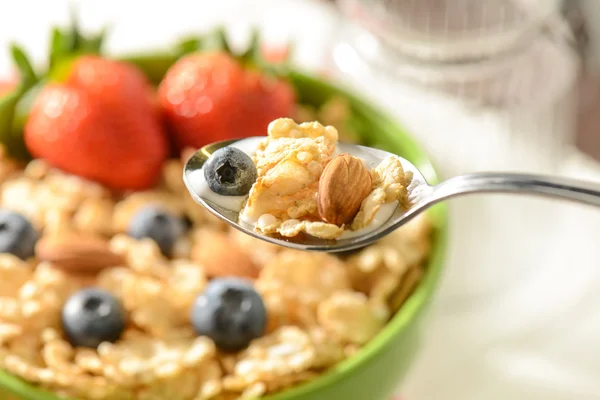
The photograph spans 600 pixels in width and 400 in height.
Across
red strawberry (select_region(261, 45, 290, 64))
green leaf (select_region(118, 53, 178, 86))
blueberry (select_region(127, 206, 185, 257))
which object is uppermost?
red strawberry (select_region(261, 45, 290, 64))

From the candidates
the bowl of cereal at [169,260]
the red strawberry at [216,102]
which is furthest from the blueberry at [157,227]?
the red strawberry at [216,102]

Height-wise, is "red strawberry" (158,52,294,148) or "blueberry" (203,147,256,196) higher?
"blueberry" (203,147,256,196)

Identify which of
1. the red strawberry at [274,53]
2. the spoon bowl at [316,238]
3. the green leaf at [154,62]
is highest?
the spoon bowl at [316,238]

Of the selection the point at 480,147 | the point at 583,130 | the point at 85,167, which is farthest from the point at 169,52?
the point at 583,130

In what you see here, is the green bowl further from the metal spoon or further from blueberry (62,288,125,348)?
the metal spoon

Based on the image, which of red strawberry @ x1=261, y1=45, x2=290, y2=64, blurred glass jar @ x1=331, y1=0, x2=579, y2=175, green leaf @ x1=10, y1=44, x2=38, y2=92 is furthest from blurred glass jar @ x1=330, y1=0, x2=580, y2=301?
green leaf @ x1=10, y1=44, x2=38, y2=92

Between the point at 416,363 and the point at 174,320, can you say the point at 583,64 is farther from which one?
the point at 174,320

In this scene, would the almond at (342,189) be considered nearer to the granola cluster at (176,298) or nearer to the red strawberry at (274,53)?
the granola cluster at (176,298)
